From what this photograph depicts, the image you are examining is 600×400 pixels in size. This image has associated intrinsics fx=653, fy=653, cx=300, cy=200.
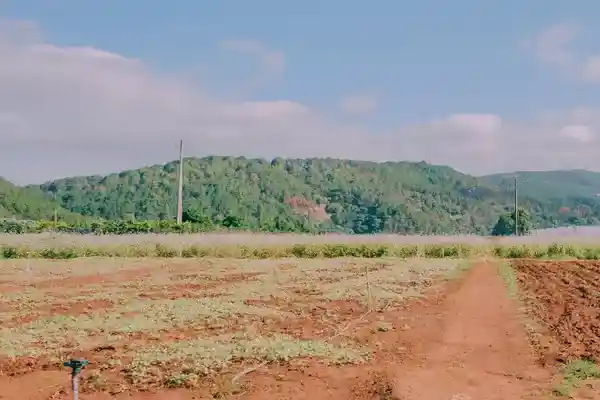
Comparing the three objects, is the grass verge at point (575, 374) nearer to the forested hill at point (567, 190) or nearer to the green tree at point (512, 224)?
the green tree at point (512, 224)

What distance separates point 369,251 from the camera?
104ft

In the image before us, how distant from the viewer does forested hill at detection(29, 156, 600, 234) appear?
107 m

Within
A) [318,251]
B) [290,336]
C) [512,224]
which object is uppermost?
[512,224]

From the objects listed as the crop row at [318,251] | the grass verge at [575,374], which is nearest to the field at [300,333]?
the grass verge at [575,374]

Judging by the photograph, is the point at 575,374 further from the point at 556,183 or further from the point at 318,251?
the point at 556,183

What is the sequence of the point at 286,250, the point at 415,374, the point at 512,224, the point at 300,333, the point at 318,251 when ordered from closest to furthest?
the point at 415,374
the point at 300,333
the point at 318,251
the point at 286,250
the point at 512,224

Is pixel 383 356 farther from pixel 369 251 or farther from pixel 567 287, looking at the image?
pixel 369 251

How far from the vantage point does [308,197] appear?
12925 cm

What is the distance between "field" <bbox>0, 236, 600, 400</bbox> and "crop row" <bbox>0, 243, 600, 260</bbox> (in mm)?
5569

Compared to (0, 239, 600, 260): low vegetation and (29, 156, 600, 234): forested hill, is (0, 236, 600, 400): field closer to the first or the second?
(0, 239, 600, 260): low vegetation

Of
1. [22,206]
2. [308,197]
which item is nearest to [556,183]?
[308,197]

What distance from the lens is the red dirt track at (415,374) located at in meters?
8.47

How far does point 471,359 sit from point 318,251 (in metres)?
21.1

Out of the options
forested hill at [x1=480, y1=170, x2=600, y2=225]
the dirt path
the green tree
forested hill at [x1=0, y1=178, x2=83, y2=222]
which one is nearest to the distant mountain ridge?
forested hill at [x1=480, y1=170, x2=600, y2=225]
